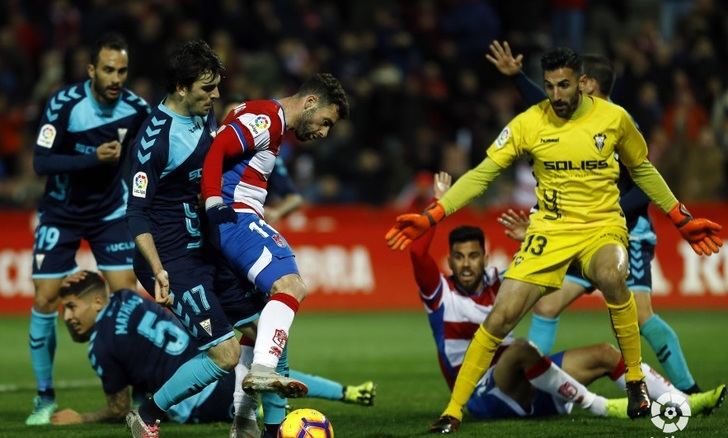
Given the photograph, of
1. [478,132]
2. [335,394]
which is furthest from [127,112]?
[478,132]

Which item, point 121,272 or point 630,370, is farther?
point 121,272

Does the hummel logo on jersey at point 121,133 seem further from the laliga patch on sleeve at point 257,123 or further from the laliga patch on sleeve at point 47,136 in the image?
the laliga patch on sleeve at point 257,123

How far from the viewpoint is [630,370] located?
27.0ft

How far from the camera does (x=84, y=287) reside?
909 cm

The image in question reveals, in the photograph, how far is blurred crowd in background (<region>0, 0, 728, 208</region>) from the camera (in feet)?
63.4

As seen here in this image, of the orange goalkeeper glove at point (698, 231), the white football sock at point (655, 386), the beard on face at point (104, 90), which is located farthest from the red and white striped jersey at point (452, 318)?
the beard on face at point (104, 90)

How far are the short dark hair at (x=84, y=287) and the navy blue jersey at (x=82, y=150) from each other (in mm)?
864

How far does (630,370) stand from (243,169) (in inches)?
108

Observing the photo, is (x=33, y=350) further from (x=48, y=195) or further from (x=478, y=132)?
(x=478, y=132)

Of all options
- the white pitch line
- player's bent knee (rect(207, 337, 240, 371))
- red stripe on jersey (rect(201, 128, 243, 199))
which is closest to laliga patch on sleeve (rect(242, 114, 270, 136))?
red stripe on jersey (rect(201, 128, 243, 199))

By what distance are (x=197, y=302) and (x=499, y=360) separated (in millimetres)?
2184

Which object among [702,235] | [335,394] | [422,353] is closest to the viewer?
[702,235]

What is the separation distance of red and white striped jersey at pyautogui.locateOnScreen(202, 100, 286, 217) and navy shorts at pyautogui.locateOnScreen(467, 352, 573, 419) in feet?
6.82

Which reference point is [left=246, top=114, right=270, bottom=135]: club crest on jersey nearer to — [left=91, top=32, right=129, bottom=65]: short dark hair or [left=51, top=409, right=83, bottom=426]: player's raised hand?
[left=91, top=32, right=129, bottom=65]: short dark hair
